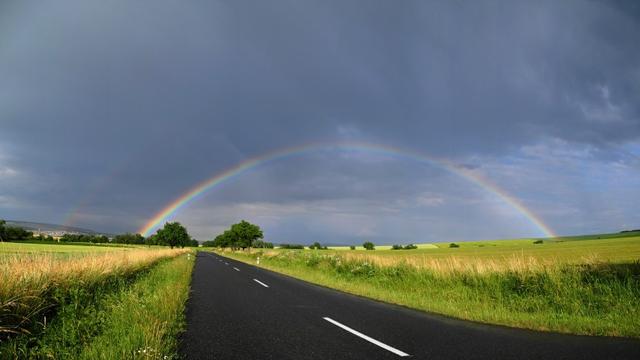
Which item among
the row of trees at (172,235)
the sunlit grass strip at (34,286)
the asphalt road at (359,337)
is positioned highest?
the row of trees at (172,235)

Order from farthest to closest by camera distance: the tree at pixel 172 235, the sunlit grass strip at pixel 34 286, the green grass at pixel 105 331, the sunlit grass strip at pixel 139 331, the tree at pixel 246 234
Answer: the tree at pixel 172 235 < the tree at pixel 246 234 < the sunlit grass strip at pixel 34 286 < the green grass at pixel 105 331 < the sunlit grass strip at pixel 139 331

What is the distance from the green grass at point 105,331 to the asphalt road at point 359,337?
45cm

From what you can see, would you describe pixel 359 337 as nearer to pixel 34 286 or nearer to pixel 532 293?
pixel 34 286

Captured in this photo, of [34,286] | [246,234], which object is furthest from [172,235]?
[34,286]

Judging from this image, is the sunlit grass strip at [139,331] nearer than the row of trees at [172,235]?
Yes

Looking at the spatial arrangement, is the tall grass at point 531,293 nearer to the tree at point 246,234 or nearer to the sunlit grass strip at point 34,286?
the sunlit grass strip at point 34,286

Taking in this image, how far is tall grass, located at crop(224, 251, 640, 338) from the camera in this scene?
329 inches

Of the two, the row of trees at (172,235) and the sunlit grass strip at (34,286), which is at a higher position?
Answer: the row of trees at (172,235)

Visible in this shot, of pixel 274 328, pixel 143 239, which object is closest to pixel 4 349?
pixel 274 328

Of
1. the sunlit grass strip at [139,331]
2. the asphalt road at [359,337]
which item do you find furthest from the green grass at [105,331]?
the asphalt road at [359,337]

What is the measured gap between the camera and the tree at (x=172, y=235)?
380 ft

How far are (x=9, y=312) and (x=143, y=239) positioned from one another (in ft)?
591

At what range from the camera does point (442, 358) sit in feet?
18.3

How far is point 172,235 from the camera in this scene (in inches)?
4562
